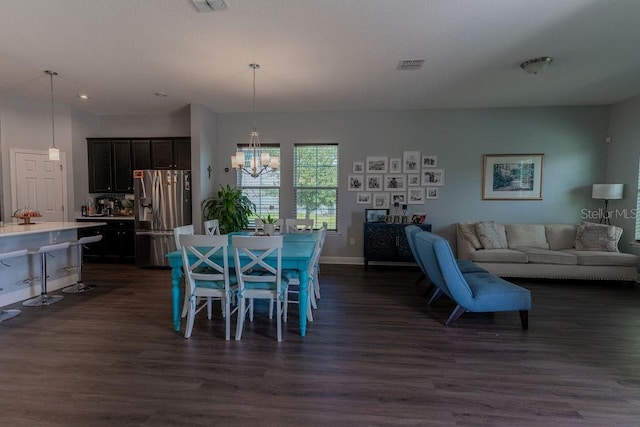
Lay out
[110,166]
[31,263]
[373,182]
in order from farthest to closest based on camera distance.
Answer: [110,166] → [373,182] → [31,263]

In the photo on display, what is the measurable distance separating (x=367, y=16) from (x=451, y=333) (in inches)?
120

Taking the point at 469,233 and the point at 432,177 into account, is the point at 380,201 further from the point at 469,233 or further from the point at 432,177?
the point at 469,233

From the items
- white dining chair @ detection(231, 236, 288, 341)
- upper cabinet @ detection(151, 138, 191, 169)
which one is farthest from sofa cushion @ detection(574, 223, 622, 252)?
upper cabinet @ detection(151, 138, 191, 169)

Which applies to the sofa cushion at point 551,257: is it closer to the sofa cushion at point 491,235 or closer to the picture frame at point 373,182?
the sofa cushion at point 491,235

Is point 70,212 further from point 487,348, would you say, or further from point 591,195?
point 591,195

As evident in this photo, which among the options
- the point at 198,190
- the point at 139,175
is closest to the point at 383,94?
the point at 198,190

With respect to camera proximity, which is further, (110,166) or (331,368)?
(110,166)

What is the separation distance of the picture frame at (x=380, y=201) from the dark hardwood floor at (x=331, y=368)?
2474mm

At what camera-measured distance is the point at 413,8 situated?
8.55 ft

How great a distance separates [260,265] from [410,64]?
2.92m

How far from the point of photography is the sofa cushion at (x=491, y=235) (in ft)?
16.7

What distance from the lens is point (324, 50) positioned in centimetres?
339

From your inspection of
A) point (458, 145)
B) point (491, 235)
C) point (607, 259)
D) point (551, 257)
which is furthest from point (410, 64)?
point (607, 259)

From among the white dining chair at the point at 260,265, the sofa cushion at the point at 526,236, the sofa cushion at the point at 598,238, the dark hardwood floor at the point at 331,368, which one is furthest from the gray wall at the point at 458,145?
the white dining chair at the point at 260,265
